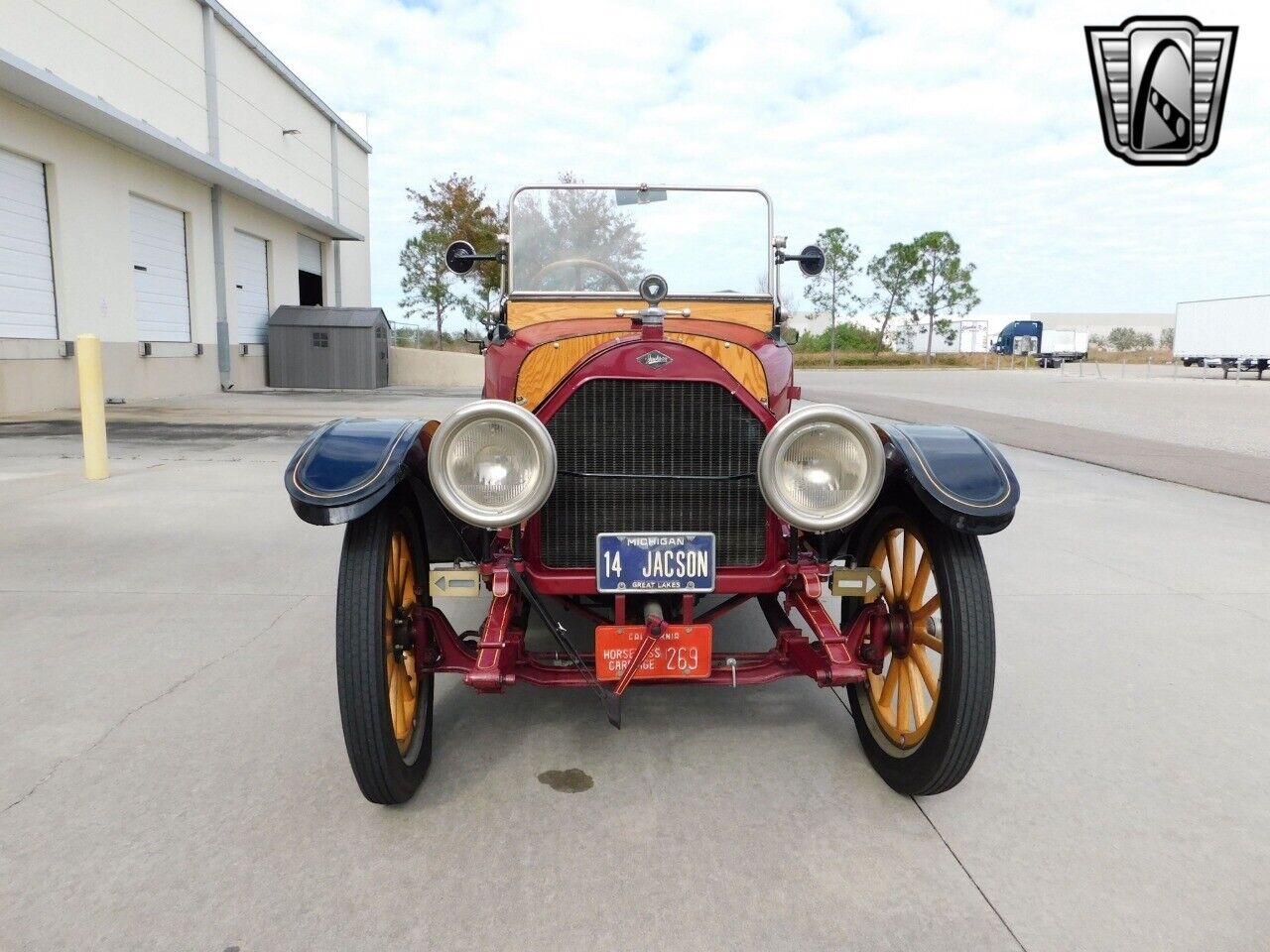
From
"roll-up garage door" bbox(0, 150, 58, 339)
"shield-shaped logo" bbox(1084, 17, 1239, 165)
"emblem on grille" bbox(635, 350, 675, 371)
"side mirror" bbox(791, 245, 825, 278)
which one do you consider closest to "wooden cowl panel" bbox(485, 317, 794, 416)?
"emblem on grille" bbox(635, 350, 675, 371)

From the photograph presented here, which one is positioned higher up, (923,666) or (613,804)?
(923,666)

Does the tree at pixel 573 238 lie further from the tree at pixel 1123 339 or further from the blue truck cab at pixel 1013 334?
the tree at pixel 1123 339

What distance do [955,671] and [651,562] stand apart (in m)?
0.86

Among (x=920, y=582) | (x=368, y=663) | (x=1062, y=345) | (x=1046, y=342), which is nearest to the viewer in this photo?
(x=368, y=663)

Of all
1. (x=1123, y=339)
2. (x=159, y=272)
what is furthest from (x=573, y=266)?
(x=1123, y=339)

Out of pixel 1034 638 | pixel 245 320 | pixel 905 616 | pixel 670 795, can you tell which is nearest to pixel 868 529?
pixel 905 616

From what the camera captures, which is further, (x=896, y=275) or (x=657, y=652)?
(x=896, y=275)

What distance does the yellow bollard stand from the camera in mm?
7238

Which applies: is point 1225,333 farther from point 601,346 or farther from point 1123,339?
point 601,346

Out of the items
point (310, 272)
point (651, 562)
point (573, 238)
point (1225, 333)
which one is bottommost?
point (651, 562)

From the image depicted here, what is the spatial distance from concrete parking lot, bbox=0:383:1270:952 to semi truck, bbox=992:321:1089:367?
51.1 m

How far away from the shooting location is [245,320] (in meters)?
19.5

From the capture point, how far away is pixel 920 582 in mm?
2615

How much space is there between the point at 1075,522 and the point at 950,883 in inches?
190
